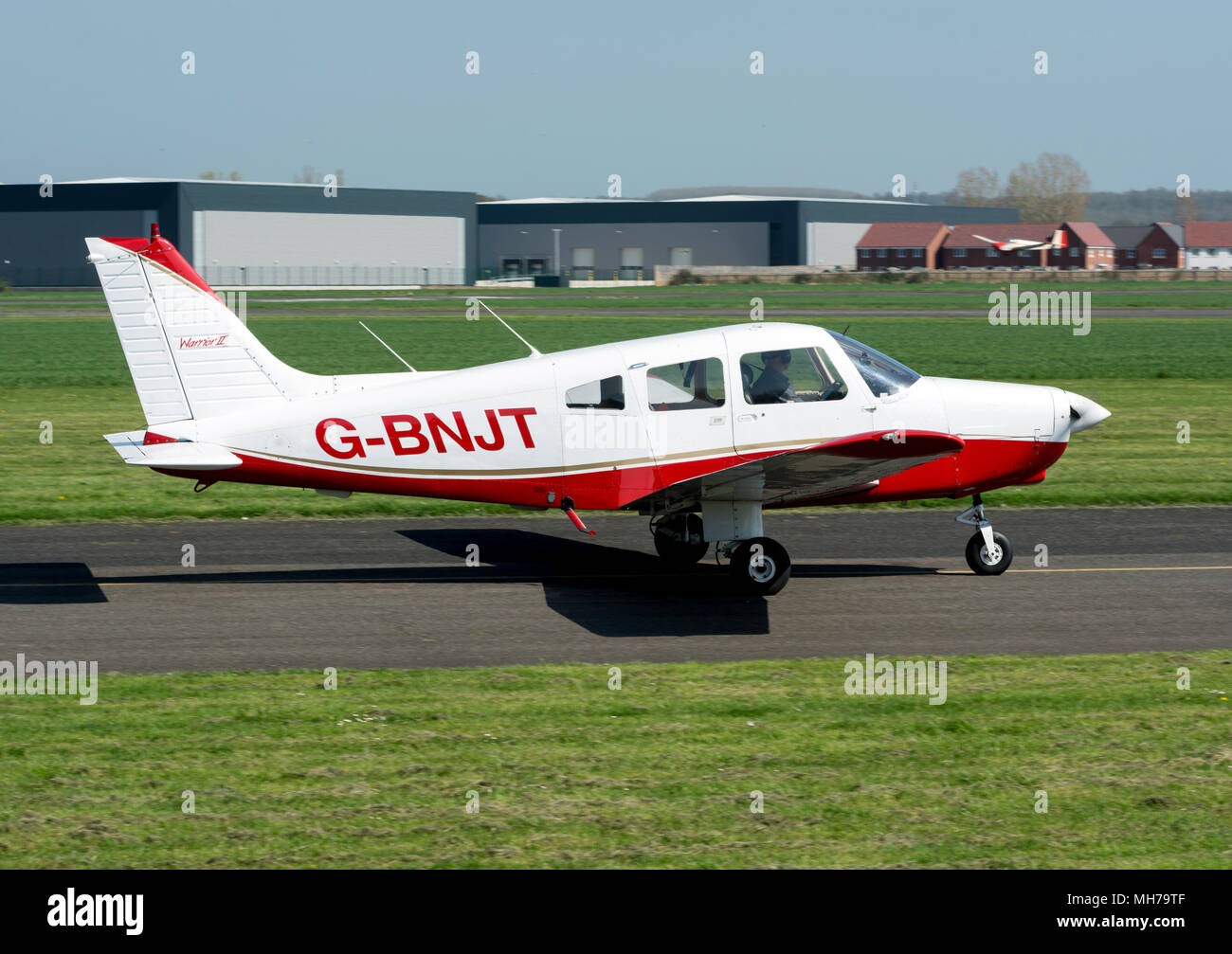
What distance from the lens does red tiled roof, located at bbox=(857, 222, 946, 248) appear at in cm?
12400

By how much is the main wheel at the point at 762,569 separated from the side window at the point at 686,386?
135cm

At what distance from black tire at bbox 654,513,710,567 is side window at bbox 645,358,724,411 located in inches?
62.0

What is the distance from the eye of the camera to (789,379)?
11.8m

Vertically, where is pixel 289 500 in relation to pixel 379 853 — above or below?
above

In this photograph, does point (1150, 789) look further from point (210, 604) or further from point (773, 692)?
point (210, 604)

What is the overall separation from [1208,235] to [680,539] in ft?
481

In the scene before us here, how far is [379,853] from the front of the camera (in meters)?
6.02

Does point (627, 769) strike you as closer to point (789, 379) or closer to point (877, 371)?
point (789, 379)

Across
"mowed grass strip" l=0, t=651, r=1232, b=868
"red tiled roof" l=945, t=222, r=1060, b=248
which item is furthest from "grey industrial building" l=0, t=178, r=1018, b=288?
"mowed grass strip" l=0, t=651, r=1232, b=868

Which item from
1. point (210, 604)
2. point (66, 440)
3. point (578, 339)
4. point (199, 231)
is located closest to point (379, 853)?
point (210, 604)

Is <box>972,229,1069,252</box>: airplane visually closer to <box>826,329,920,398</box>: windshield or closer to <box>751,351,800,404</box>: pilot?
<box>826,329,920,398</box>: windshield

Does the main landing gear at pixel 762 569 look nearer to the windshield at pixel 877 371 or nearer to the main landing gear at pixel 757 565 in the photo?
the main landing gear at pixel 757 565

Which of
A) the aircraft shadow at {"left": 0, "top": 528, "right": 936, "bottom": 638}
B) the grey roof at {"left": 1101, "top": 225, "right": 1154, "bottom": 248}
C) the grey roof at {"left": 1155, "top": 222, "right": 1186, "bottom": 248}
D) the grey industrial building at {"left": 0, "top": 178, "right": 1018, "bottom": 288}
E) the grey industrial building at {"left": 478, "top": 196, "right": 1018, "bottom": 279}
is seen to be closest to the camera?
the aircraft shadow at {"left": 0, "top": 528, "right": 936, "bottom": 638}
